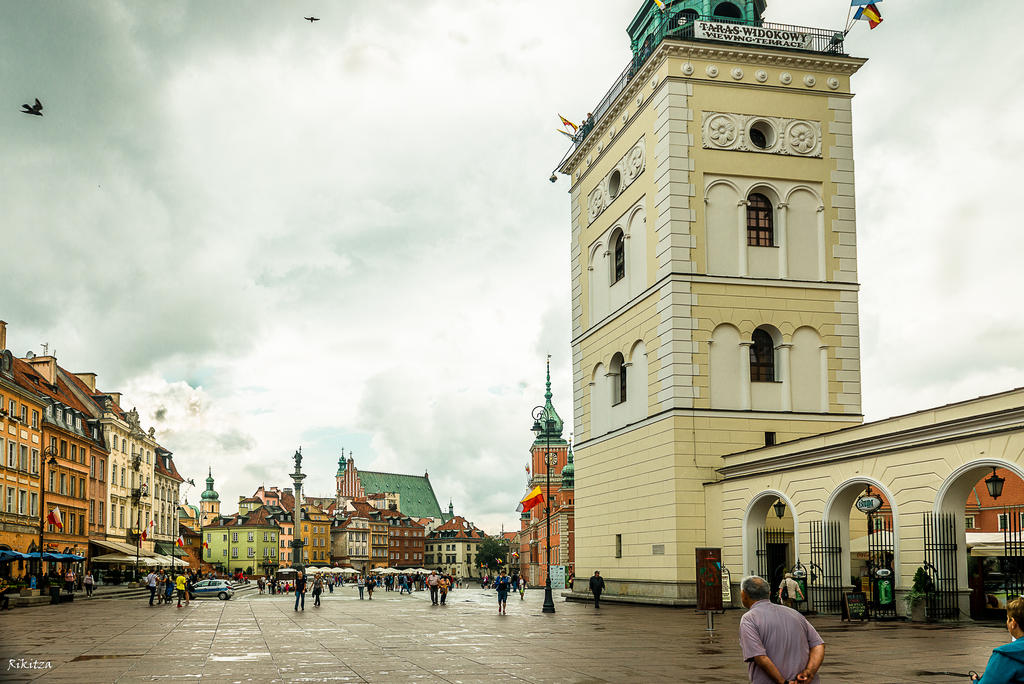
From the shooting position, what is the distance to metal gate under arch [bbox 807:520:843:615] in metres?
30.7

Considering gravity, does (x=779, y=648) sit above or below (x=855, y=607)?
above

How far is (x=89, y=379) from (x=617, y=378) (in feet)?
183

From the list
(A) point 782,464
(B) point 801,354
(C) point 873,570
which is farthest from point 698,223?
(C) point 873,570

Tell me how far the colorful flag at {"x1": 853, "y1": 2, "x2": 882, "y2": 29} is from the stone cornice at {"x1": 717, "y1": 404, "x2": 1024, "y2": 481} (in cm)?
1592

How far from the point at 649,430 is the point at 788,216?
32.8 feet

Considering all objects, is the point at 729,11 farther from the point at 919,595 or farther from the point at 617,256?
the point at 919,595

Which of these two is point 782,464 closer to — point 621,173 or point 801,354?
point 801,354

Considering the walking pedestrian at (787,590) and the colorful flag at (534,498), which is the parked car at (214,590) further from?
the walking pedestrian at (787,590)

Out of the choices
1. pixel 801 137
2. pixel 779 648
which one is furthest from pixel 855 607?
pixel 779 648

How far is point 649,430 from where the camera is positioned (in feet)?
131

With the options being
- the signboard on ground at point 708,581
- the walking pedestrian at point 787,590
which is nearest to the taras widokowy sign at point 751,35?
the signboard on ground at point 708,581

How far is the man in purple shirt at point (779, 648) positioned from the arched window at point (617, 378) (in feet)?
118

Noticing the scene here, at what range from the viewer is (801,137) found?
1606 inches

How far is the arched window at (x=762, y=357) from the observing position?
1556 inches
